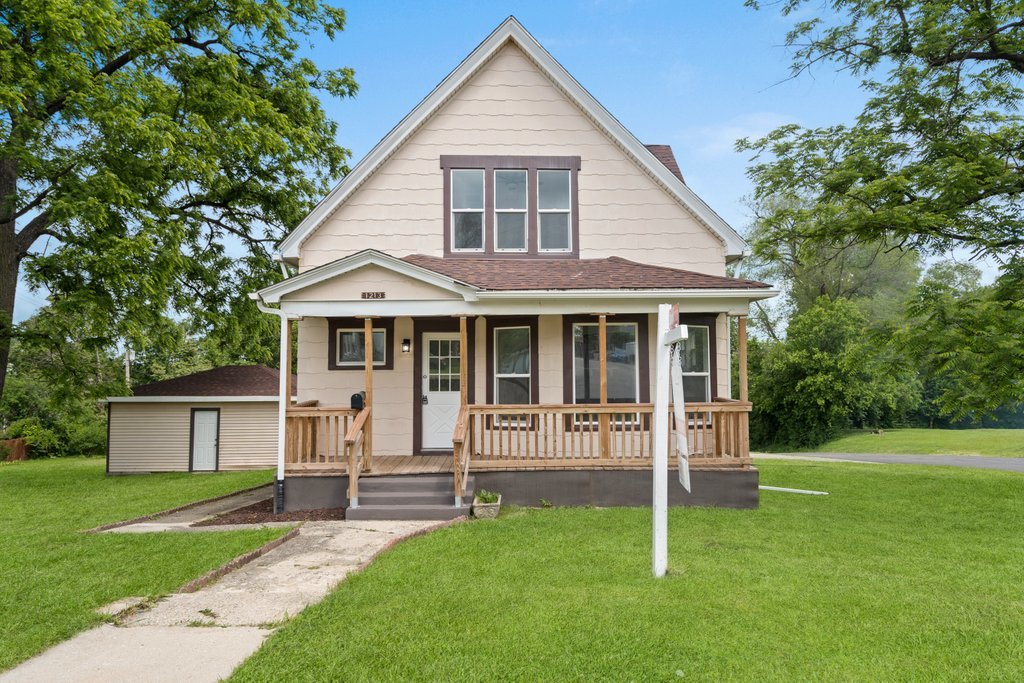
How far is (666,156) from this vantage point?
13.1 metres

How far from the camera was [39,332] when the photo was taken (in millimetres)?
14023

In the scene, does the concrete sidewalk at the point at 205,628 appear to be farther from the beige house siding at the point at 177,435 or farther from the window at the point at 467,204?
the beige house siding at the point at 177,435

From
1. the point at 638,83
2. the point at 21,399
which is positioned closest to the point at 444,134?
the point at 638,83

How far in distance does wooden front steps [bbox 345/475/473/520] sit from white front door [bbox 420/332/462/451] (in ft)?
6.02

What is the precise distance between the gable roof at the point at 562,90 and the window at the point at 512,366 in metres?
3.77

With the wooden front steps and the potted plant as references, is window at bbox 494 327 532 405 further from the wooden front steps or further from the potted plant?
the potted plant

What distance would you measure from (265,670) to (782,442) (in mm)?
33617

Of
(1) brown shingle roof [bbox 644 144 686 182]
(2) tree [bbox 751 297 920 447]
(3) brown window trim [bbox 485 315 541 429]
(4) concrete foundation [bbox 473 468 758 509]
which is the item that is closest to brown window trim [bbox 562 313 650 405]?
(3) brown window trim [bbox 485 315 541 429]

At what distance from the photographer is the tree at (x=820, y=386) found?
30.7 meters

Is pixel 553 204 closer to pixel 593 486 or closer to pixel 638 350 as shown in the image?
pixel 638 350

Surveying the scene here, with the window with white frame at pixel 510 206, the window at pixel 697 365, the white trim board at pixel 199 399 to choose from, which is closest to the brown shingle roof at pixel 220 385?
the white trim board at pixel 199 399

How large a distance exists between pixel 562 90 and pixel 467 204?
2.76 metres

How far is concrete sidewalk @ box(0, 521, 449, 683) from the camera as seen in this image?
3.89 metres

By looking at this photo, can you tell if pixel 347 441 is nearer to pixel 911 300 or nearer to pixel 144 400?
pixel 911 300
